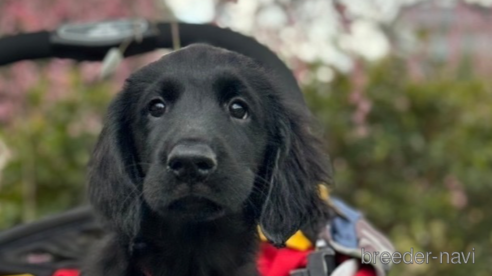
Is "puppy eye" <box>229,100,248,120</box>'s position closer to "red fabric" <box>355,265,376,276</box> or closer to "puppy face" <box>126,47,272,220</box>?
"puppy face" <box>126,47,272,220</box>

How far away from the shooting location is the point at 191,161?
1.78 meters

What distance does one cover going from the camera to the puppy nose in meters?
1.78

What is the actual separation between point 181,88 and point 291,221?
40 cm

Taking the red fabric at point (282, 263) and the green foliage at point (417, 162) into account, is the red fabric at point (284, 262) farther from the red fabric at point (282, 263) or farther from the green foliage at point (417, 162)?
the green foliage at point (417, 162)

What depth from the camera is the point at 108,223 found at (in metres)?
2.08

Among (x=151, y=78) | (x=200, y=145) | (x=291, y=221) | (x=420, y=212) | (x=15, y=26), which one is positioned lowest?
(x=420, y=212)

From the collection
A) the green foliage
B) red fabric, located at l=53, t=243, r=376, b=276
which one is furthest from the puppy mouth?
the green foliage

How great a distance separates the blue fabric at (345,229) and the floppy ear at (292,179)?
6.2 inches

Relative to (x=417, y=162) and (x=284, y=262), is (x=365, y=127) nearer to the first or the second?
(x=417, y=162)

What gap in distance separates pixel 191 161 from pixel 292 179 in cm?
37

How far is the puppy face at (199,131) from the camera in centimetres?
183

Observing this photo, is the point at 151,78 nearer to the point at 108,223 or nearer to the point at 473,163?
the point at 108,223

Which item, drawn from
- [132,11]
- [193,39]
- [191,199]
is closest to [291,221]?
[191,199]

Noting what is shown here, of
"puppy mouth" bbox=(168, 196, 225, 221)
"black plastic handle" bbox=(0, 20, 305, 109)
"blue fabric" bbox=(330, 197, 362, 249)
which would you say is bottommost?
"blue fabric" bbox=(330, 197, 362, 249)
